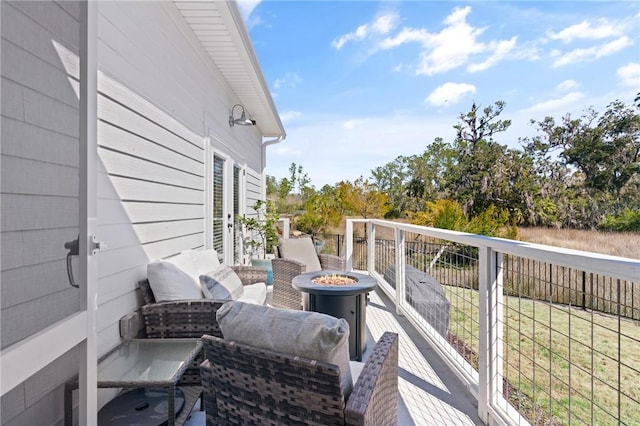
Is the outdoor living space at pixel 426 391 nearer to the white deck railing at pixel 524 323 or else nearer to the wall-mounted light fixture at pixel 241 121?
the white deck railing at pixel 524 323

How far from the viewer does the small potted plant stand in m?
5.95

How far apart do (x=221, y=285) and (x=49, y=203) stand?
1.78 meters

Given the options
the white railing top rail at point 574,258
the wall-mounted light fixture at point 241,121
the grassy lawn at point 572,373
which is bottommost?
the grassy lawn at point 572,373

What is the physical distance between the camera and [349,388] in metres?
1.33

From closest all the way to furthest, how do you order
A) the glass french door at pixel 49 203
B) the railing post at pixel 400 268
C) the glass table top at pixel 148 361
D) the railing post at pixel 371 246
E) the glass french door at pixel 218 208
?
the glass french door at pixel 49 203, the glass table top at pixel 148 361, the railing post at pixel 400 268, the glass french door at pixel 218 208, the railing post at pixel 371 246

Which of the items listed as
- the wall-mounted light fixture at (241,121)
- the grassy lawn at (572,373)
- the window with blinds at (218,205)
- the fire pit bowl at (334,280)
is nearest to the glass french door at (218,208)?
the window with blinds at (218,205)

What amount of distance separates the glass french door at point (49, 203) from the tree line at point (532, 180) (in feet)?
42.9

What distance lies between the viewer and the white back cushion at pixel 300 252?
480 centimetres

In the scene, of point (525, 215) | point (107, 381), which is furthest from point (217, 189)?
point (525, 215)

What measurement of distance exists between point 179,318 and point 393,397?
1.53m

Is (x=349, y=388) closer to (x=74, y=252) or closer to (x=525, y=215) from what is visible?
(x=74, y=252)

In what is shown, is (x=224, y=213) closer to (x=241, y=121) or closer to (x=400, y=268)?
(x=241, y=121)

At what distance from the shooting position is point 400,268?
14.0 ft

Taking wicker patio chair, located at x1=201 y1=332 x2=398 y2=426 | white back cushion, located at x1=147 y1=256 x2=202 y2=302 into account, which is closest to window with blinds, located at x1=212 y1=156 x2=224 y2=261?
white back cushion, located at x1=147 y1=256 x2=202 y2=302
